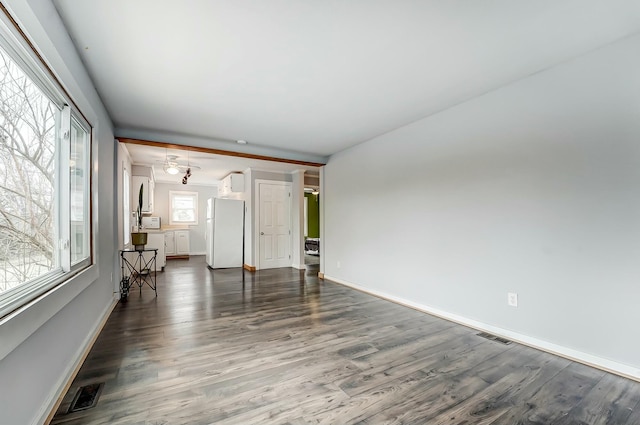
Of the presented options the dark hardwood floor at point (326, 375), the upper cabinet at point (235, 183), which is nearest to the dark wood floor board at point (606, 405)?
the dark hardwood floor at point (326, 375)

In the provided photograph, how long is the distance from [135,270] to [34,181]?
12.3 ft

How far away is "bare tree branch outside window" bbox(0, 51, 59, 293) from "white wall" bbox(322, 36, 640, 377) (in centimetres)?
355

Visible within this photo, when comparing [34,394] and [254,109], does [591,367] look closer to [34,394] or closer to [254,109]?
[34,394]

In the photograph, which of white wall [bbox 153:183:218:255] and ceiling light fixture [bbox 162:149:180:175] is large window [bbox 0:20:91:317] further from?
white wall [bbox 153:183:218:255]

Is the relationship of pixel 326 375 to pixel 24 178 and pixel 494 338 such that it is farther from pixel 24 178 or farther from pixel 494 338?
pixel 24 178

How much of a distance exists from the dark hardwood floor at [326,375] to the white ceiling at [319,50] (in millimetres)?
→ 2410

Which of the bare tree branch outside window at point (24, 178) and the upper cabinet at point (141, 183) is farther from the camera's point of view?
the upper cabinet at point (141, 183)

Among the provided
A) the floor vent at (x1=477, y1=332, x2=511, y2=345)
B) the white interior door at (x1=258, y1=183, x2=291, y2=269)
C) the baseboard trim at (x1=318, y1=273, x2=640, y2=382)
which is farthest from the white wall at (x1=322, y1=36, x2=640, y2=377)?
the white interior door at (x1=258, y1=183, x2=291, y2=269)

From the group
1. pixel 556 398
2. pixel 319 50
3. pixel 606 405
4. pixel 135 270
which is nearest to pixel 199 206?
pixel 135 270

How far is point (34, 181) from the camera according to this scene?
1.58 metres

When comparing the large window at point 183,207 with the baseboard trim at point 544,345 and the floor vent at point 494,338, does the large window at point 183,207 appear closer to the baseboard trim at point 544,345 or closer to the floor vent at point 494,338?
the baseboard trim at point 544,345

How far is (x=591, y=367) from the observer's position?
221cm

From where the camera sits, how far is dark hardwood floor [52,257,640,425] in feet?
5.44

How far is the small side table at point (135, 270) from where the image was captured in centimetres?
419
